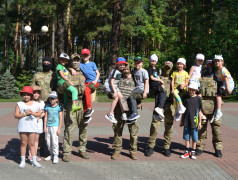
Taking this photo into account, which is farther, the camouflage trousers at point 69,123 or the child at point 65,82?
the camouflage trousers at point 69,123

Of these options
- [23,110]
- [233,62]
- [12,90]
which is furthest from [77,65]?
[233,62]

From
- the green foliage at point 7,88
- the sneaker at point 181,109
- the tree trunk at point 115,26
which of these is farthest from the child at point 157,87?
the green foliage at point 7,88

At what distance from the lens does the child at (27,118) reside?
5.19 meters

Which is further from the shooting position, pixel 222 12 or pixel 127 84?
pixel 222 12

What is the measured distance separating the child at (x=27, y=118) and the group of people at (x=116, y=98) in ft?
0.06

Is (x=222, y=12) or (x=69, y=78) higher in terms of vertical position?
(x=222, y=12)

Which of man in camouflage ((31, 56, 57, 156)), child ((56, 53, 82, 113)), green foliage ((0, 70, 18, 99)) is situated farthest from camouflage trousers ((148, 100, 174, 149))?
green foliage ((0, 70, 18, 99))

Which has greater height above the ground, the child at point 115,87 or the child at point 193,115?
the child at point 115,87

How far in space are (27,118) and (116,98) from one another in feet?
5.82

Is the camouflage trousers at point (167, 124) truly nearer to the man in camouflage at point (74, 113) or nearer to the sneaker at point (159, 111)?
the sneaker at point (159, 111)

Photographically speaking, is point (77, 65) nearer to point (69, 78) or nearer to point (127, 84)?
point (69, 78)

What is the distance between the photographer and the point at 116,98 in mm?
5824

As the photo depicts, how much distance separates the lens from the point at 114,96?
5785 millimetres

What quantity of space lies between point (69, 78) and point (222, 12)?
94.3 ft
